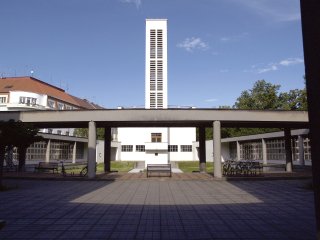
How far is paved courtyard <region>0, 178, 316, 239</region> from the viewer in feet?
22.7

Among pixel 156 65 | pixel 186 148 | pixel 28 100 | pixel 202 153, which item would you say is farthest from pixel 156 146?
pixel 28 100

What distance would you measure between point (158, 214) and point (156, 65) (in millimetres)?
32453

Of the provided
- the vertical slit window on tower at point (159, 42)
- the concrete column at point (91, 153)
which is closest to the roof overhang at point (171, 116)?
the concrete column at point (91, 153)

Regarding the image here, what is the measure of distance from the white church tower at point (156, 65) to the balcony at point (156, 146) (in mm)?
4867

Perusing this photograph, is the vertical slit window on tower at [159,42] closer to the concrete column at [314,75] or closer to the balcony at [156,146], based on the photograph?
the balcony at [156,146]

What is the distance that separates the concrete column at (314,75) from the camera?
134 inches

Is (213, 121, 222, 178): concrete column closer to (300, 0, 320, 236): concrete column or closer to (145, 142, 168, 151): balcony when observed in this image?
(300, 0, 320, 236): concrete column

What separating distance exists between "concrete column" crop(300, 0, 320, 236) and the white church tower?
115ft

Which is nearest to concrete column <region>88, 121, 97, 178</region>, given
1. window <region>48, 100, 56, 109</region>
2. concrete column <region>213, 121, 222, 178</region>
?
concrete column <region>213, 121, 222, 178</region>

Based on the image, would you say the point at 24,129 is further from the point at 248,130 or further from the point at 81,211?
the point at 248,130

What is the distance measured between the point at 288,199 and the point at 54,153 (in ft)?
115

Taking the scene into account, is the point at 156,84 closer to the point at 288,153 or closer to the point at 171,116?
the point at 288,153

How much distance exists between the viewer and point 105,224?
306 inches

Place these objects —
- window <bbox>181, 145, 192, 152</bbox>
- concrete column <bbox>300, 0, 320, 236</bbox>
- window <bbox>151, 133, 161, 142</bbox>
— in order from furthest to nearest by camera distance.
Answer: window <bbox>181, 145, 192, 152</bbox>, window <bbox>151, 133, 161, 142</bbox>, concrete column <bbox>300, 0, 320, 236</bbox>
